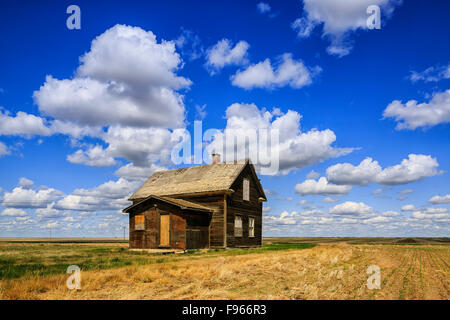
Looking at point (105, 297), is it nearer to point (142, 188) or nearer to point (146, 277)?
point (146, 277)

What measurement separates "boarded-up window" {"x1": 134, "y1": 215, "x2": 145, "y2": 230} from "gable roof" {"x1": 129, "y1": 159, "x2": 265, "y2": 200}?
4.33m

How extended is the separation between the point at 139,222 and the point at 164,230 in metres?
2.56

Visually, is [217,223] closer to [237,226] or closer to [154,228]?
[237,226]

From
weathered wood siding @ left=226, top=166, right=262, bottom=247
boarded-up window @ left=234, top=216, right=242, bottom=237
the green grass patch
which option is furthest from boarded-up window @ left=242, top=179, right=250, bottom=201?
the green grass patch

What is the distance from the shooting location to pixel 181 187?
30.3m

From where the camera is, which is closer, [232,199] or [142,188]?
[232,199]

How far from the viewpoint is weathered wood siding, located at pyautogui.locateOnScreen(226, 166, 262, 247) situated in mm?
27734

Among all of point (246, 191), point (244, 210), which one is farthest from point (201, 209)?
point (246, 191)

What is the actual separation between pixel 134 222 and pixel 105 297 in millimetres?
19872

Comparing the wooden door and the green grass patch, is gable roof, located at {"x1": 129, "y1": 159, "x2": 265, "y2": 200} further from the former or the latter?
the green grass patch

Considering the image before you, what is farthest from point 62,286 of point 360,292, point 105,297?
point 360,292

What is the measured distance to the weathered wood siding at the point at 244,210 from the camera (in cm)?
2773

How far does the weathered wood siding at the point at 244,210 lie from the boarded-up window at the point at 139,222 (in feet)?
21.5

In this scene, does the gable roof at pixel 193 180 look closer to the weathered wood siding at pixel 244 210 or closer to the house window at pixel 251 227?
the weathered wood siding at pixel 244 210
